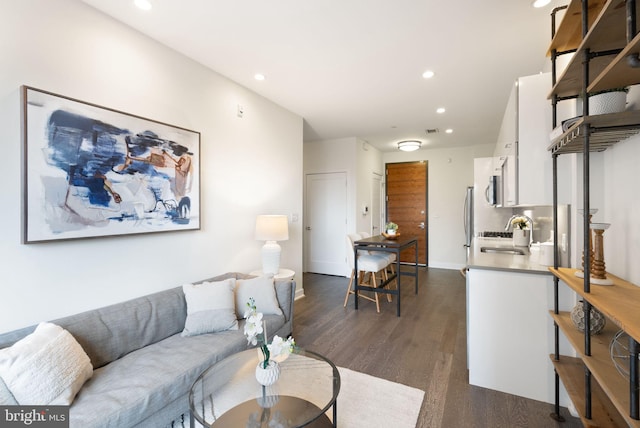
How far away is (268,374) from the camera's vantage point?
5.23 ft

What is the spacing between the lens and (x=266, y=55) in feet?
8.81

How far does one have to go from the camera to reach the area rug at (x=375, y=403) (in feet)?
6.16

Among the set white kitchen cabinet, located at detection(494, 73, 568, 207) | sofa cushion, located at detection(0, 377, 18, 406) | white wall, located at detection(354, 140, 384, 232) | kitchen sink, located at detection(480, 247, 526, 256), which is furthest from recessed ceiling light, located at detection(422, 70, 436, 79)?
sofa cushion, located at detection(0, 377, 18, 406)

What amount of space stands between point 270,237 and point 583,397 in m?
2.72

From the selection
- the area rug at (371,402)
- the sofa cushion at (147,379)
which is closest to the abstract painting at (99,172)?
the sofa cushion at (147,379)

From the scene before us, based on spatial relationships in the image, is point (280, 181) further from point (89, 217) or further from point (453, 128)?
point (453, 128)

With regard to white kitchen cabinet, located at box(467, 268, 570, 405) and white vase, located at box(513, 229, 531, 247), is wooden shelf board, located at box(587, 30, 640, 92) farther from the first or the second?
white vase, located at box(513, 229, 531, 247)

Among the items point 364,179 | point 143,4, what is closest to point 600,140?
point 143,4

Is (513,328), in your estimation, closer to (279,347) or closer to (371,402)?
(371,402)

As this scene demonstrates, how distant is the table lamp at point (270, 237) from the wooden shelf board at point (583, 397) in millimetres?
2512

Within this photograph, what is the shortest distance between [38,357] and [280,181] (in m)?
2.96

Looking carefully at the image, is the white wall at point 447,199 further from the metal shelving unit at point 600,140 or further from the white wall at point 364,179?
the metal shelving unit at point 600,140

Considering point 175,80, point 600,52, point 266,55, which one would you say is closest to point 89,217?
point 175,80

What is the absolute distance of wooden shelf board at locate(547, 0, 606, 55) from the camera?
1.36 m
